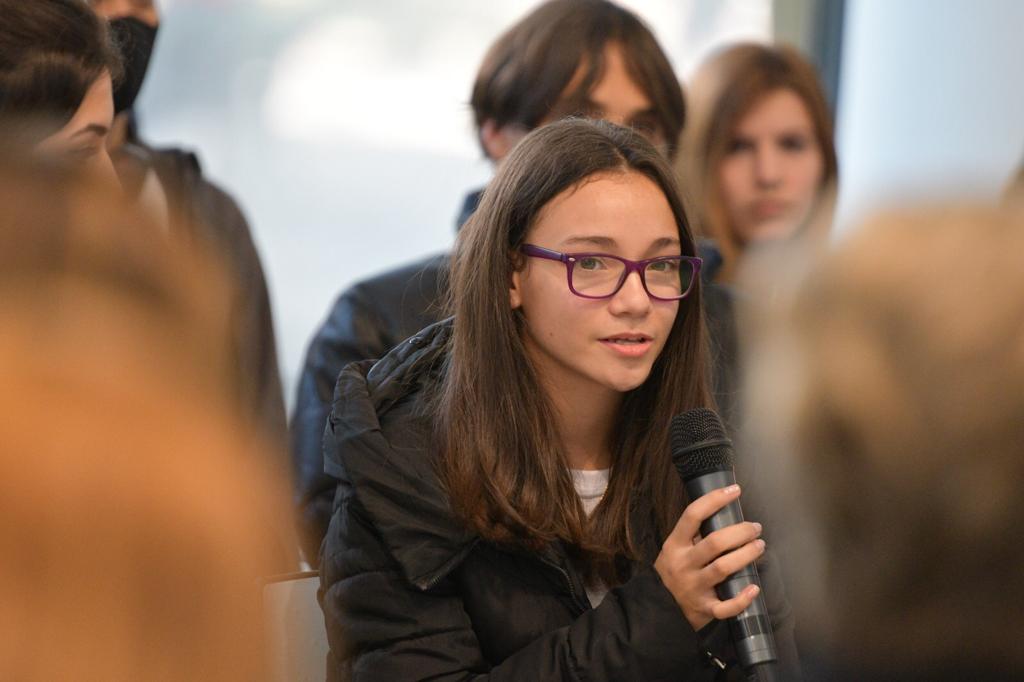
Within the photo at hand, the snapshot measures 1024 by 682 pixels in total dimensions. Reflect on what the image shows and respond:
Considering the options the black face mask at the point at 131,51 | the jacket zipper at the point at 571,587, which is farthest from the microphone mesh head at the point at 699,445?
→ the black face mask at the point at 131,51

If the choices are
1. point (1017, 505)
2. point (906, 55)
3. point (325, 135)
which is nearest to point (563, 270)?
point (1017, 505)

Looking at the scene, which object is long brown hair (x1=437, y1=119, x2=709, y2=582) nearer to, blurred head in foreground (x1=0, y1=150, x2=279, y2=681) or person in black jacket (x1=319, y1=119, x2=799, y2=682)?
person in black jacket (x1=319, y1=119, x2=799, y2=682)

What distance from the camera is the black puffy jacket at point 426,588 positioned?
1.99 m

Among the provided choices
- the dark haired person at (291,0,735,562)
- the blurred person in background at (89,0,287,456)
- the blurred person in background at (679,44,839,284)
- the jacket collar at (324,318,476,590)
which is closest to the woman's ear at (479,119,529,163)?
the dark haired person at (291,0,735,562)

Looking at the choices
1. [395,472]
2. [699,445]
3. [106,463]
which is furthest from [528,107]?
[106,463]

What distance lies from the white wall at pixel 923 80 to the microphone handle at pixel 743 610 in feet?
13.8

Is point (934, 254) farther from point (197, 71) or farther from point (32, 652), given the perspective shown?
point (197, 71)

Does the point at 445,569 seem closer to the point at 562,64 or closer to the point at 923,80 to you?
the point at 562,64

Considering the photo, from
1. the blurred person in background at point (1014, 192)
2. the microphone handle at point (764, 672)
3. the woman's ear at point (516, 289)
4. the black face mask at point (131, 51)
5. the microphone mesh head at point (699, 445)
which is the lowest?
the microphone handle at point (764, 672)

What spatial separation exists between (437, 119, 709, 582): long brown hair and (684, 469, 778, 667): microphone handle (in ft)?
1.16

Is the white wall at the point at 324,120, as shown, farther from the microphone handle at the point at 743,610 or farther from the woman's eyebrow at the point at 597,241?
the microphone handle at the point at 743,610

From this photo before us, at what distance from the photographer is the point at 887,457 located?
1.02m

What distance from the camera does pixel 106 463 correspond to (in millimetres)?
746

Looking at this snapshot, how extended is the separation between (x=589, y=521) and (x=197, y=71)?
12.1 ft
